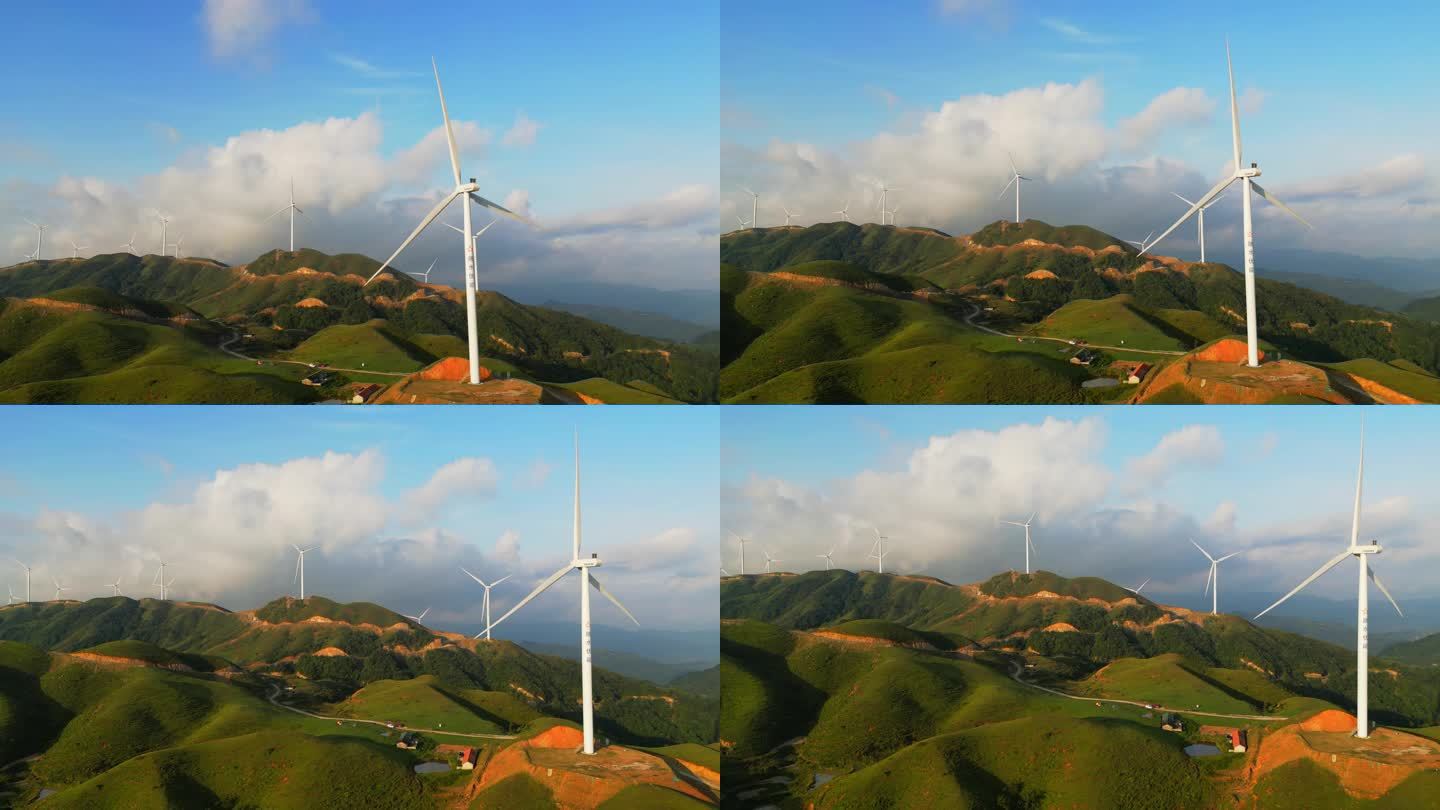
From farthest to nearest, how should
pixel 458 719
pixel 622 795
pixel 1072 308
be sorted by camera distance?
pixel 1072 308 < pixel 458 719 < pixel 622 795

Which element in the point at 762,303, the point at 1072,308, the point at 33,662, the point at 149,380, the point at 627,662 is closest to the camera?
the point at 33,662

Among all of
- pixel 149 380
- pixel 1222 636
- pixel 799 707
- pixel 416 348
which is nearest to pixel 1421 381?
pixel 1222 636

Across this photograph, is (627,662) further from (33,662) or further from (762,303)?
(33,662)

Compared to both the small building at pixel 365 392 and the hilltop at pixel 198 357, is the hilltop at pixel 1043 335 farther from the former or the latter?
the small building at pixel 365 392

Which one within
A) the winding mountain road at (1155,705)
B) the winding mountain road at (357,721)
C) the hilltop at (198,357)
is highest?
the hilltop at (198,357)

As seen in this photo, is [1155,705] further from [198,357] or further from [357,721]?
[198,357]

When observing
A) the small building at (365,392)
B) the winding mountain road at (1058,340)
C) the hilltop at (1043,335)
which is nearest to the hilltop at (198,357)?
the small building at (365,392)

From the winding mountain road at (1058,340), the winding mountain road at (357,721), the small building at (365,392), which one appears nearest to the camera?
the winding mountain road at (357,721)

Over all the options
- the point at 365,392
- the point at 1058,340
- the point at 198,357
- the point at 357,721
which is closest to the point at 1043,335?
the point at 1058,340
